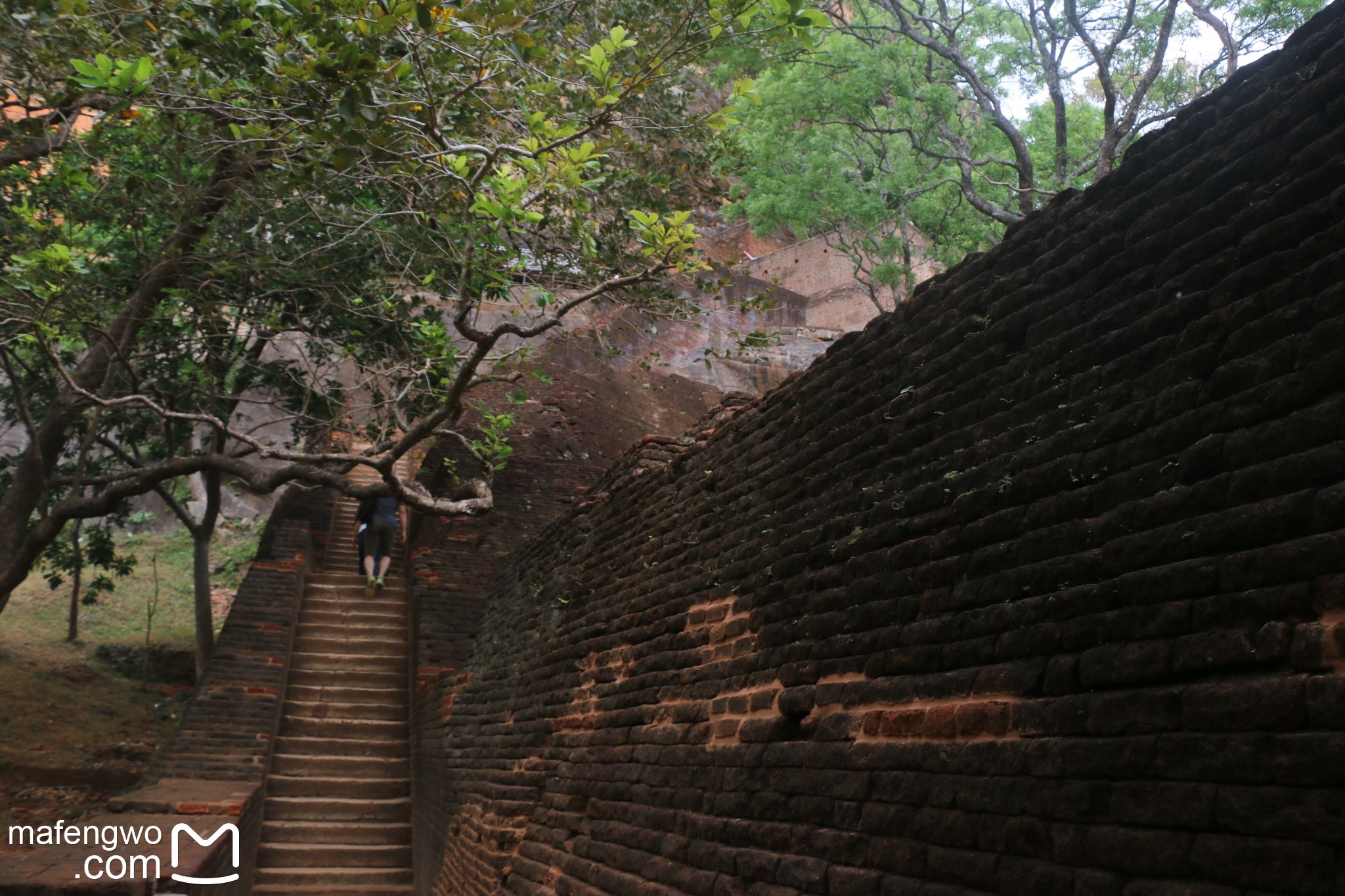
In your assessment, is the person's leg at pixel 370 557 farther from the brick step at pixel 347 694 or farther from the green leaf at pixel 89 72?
the green leaf at pixel 89 72

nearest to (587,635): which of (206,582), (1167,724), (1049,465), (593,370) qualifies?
(1049,465)

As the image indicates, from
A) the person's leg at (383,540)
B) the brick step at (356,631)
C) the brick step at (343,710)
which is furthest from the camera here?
the person's leg at (383,540)

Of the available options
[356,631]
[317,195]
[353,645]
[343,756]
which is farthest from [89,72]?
[356,631]

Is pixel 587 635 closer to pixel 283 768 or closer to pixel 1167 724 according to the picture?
pixel 1167 724

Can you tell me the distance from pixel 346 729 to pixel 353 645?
51.0 inches

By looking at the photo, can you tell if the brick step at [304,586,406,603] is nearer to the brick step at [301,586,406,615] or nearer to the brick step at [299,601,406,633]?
the brick step at [301,586,406,615]

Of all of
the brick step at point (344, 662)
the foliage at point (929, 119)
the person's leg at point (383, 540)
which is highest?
the foliage at point (929, 119)

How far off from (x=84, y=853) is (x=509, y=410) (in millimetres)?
8395

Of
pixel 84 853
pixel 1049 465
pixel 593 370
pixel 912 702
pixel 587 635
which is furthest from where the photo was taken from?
pixel 593 370

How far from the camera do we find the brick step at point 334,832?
8516 mm

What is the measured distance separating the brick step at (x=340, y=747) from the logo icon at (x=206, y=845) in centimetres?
309

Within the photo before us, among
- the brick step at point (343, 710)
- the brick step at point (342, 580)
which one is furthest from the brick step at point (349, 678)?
the brick step at point (342, 580)

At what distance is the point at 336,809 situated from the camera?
29.5 ft

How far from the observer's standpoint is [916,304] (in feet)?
11.7
